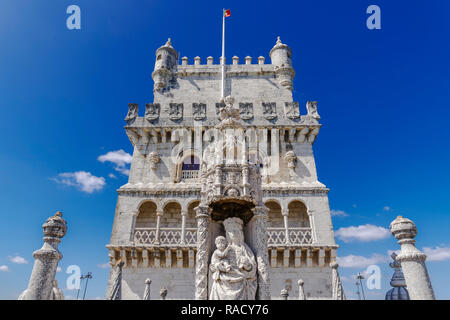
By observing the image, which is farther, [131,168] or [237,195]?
[131,168]

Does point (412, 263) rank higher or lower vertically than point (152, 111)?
lower

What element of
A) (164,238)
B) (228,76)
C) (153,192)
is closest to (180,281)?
(164,238)

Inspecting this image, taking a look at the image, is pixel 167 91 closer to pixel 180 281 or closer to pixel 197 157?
pixel 197 157

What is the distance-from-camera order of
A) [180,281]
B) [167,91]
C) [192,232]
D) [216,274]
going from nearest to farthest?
[216,274], [180,281], [192,232], [167,91]

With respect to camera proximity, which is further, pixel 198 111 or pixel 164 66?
pixel 164 66

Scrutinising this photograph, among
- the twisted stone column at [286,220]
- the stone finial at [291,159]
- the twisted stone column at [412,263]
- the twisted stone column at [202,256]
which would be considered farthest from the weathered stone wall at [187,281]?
the twisted stone column at [202,256]

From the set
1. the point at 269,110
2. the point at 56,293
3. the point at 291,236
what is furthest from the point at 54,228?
the point at 269,110

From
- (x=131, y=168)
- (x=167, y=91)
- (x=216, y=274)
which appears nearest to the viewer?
(x=216, y=274)

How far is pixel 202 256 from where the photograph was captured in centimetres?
730

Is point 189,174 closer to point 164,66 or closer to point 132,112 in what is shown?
point 132,112

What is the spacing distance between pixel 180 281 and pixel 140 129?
11766mm

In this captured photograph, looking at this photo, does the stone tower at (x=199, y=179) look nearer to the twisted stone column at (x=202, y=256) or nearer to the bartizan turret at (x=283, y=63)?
the bartizan turret at (x=283, y=63)

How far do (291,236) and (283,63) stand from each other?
15.3 m

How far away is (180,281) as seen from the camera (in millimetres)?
17891
